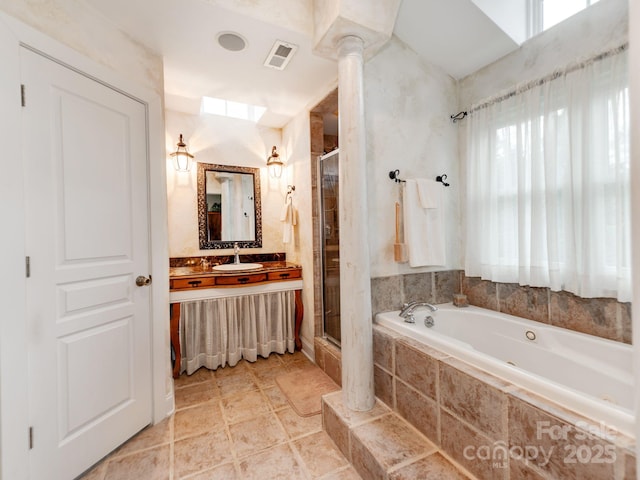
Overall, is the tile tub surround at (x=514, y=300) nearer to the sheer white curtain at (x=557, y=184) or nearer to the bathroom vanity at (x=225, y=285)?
the sheer white curtain at (x=557, y=184)

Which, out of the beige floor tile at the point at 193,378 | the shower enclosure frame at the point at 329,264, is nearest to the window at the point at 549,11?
the shower enclosure frame at the point at 329,264

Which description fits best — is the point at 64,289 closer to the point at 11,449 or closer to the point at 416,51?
the point at 11,449

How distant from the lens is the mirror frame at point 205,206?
2982mm

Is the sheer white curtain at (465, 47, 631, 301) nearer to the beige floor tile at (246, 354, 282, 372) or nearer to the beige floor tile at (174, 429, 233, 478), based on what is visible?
the beige floor tile at (246, 354, 282, 372)

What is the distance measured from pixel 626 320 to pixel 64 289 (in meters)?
2.93

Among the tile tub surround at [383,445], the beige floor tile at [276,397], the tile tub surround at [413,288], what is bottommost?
the beige floor tile at [276,397]

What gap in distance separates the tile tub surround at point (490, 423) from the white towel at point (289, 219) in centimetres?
164

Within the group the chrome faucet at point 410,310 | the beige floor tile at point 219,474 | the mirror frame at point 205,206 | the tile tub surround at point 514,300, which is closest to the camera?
the beige floor tile at point 219,474

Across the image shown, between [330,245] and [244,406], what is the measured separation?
1457 mm

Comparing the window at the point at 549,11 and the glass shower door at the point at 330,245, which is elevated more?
the window at the point at 549,11

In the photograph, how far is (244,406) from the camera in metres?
2.06

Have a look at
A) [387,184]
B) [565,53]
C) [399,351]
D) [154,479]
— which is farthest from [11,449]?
[565,53]

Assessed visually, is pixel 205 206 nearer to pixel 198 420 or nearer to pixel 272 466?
pixel 198 420

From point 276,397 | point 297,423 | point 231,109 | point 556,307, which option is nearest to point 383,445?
point 297,423
